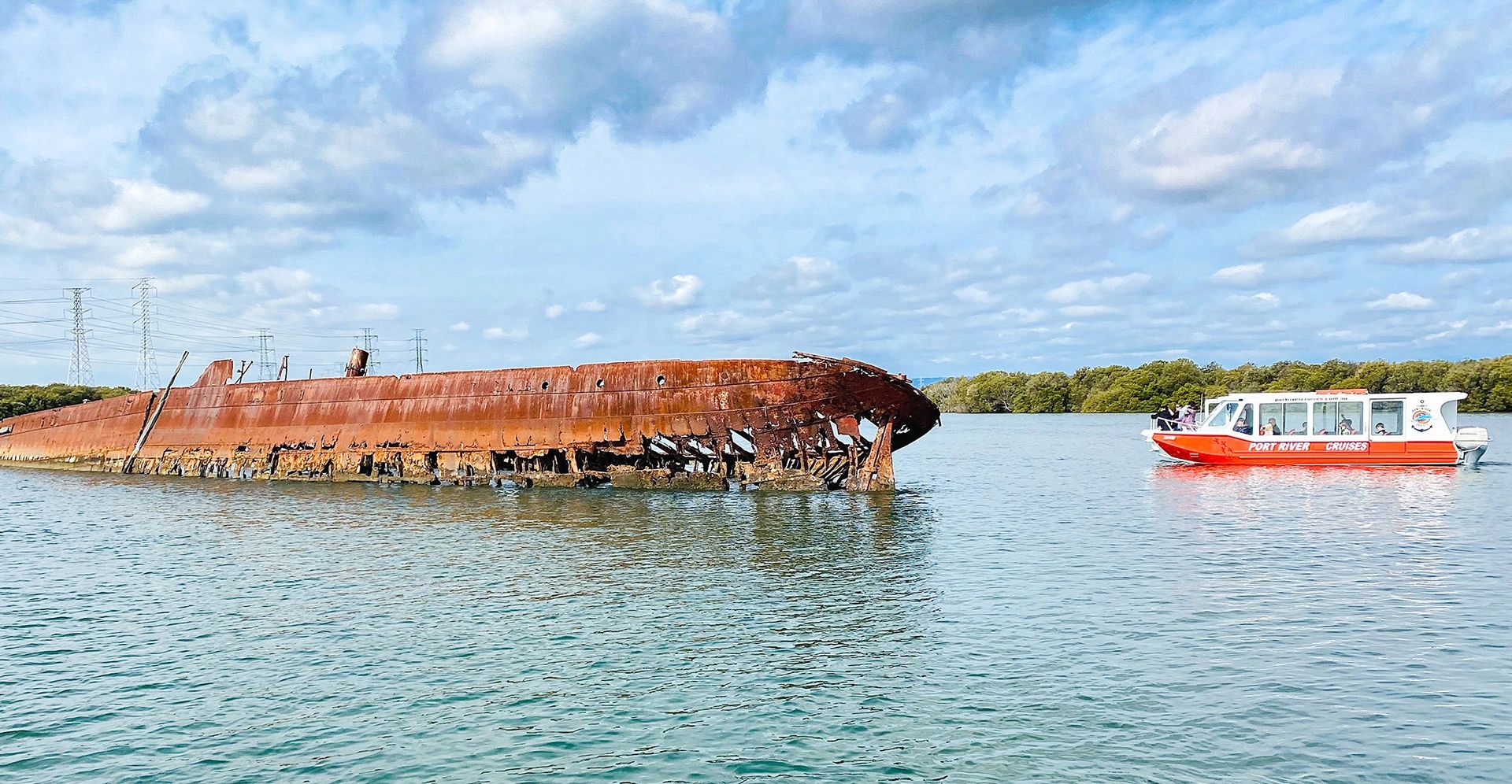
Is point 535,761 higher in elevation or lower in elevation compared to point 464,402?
lower

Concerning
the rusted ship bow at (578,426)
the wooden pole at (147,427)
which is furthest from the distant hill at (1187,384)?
the wooden pole at (147,427)

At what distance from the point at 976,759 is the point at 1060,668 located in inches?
119

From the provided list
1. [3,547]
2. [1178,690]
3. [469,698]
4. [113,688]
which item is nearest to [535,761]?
[469,698]

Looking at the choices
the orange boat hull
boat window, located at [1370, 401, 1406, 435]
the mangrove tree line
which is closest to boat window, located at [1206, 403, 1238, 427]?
the orange boat hull

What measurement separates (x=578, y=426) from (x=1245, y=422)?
1069 inches

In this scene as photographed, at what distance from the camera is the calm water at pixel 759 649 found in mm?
8773

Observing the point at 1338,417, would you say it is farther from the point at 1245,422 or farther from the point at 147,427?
the point at 147,427

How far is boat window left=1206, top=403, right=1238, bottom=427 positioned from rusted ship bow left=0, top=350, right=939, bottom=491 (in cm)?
1489

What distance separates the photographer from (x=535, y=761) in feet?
28.2

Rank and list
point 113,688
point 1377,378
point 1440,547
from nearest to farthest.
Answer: point 113,688 < point 1440,547 < point 1377,378

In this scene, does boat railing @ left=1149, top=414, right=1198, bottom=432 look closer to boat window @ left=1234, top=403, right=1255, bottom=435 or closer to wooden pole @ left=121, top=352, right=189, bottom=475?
boat window @ left=1234, top=403, right=1255, bottom=435

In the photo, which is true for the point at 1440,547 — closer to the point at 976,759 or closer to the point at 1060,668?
the point at 1060,668

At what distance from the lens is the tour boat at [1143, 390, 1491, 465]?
37.4 metres

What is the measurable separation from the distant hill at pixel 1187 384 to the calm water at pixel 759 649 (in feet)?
257
